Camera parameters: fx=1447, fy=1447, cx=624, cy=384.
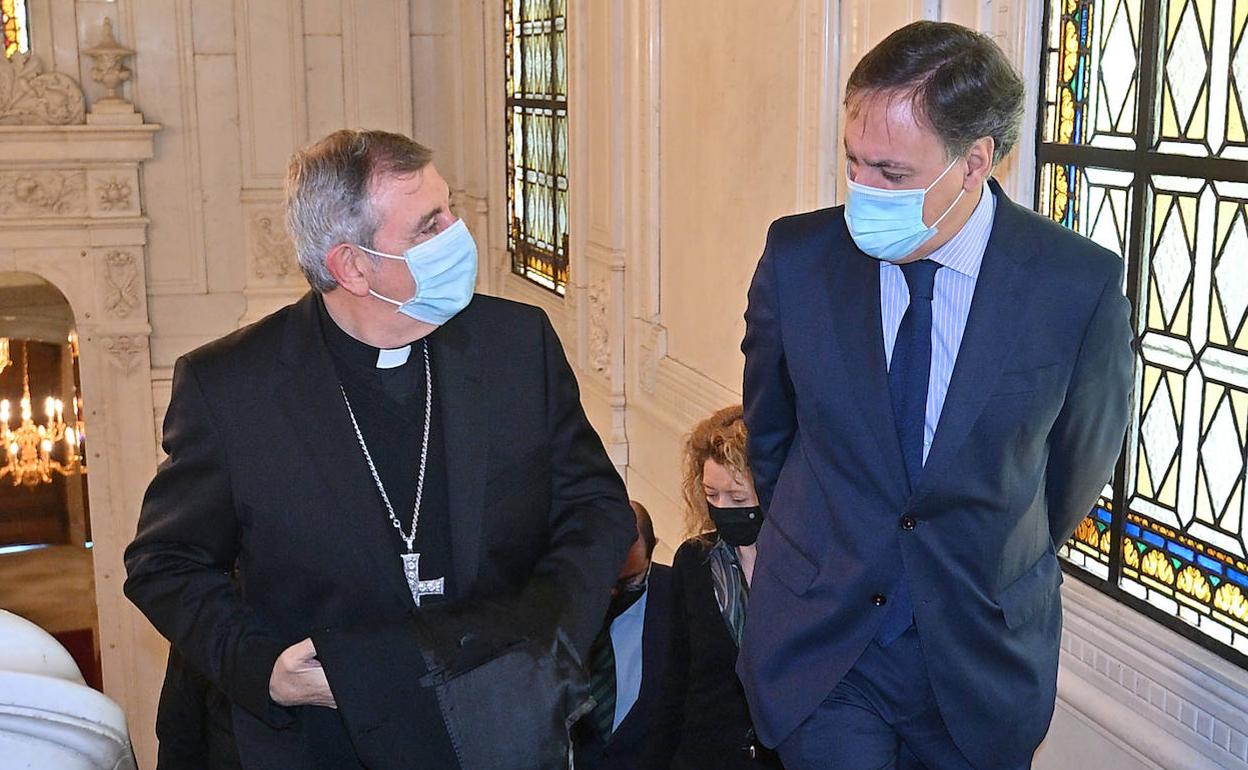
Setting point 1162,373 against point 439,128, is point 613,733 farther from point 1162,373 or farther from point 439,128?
point 439,128

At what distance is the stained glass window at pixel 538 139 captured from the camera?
9.09 metres

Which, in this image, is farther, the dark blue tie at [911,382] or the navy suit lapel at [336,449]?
the navy suit lapel at [336,449]

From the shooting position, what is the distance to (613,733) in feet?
12.1

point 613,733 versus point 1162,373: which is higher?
point 1162,373

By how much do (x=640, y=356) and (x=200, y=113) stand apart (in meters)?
5.31

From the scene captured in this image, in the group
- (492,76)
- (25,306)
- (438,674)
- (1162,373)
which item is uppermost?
(492,76)

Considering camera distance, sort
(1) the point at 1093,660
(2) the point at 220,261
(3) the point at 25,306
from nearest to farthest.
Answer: (1) the point at 1093,660
(2) the point at 220,261
(3) the point at 25,306

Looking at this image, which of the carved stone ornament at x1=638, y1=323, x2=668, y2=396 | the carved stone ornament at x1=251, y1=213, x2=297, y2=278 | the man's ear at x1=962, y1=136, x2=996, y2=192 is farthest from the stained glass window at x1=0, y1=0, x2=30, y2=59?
the man's ear at x1=962, y1=136, x2=996, y2=192

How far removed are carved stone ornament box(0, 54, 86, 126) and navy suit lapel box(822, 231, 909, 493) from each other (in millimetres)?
9347

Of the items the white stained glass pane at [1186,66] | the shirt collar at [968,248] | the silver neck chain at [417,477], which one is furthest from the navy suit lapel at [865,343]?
the white stained glass pane at [1186,66]

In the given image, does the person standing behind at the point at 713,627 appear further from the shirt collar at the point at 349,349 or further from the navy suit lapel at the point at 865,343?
the shirt collar at the point at 349,349

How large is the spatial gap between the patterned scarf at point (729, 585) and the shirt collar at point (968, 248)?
106 centimetres

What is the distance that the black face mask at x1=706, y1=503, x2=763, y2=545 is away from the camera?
3449 mm

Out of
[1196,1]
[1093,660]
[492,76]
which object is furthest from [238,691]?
[492,76]
